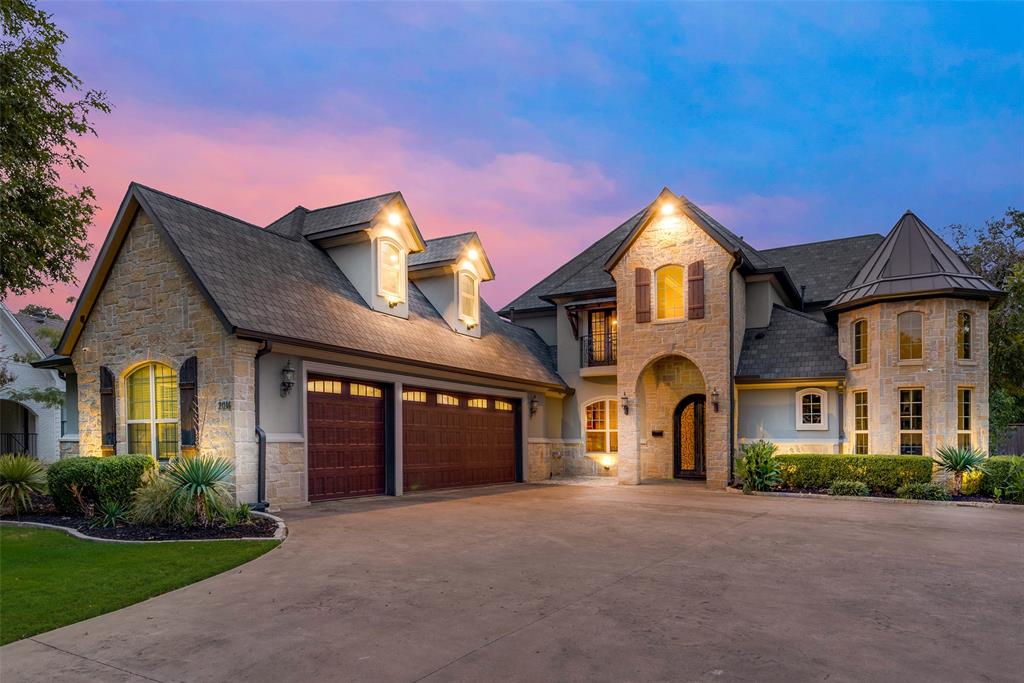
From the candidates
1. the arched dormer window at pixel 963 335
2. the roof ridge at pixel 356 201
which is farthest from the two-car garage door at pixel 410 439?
the arched dormer window at pixel 963 335

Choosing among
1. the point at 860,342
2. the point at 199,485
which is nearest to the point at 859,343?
the point at 860,342

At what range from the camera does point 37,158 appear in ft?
50.2

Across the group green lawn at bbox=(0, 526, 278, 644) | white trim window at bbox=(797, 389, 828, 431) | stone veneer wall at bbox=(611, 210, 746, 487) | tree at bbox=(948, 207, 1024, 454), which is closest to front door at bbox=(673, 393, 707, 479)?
stone veneer wall at bbox=(611, 210, 746, 487)

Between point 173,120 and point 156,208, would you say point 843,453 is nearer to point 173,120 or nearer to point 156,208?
point 156,208

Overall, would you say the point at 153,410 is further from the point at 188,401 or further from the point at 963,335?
the point at 963,335

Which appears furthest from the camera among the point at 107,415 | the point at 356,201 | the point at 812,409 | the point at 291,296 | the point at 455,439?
the point at 812,409

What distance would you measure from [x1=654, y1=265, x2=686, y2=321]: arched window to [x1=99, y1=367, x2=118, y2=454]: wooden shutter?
14.5 metres

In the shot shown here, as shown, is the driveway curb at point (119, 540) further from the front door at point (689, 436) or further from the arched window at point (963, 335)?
the arched window at point (963, 335)

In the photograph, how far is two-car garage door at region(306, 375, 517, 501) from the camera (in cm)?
1416

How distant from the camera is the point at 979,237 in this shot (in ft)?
84.2

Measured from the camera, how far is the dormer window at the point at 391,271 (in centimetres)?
1709

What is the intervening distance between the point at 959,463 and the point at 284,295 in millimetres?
15846

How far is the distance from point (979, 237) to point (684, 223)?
14223mm

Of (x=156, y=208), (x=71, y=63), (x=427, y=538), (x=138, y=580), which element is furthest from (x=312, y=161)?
(x=138, y=580)
